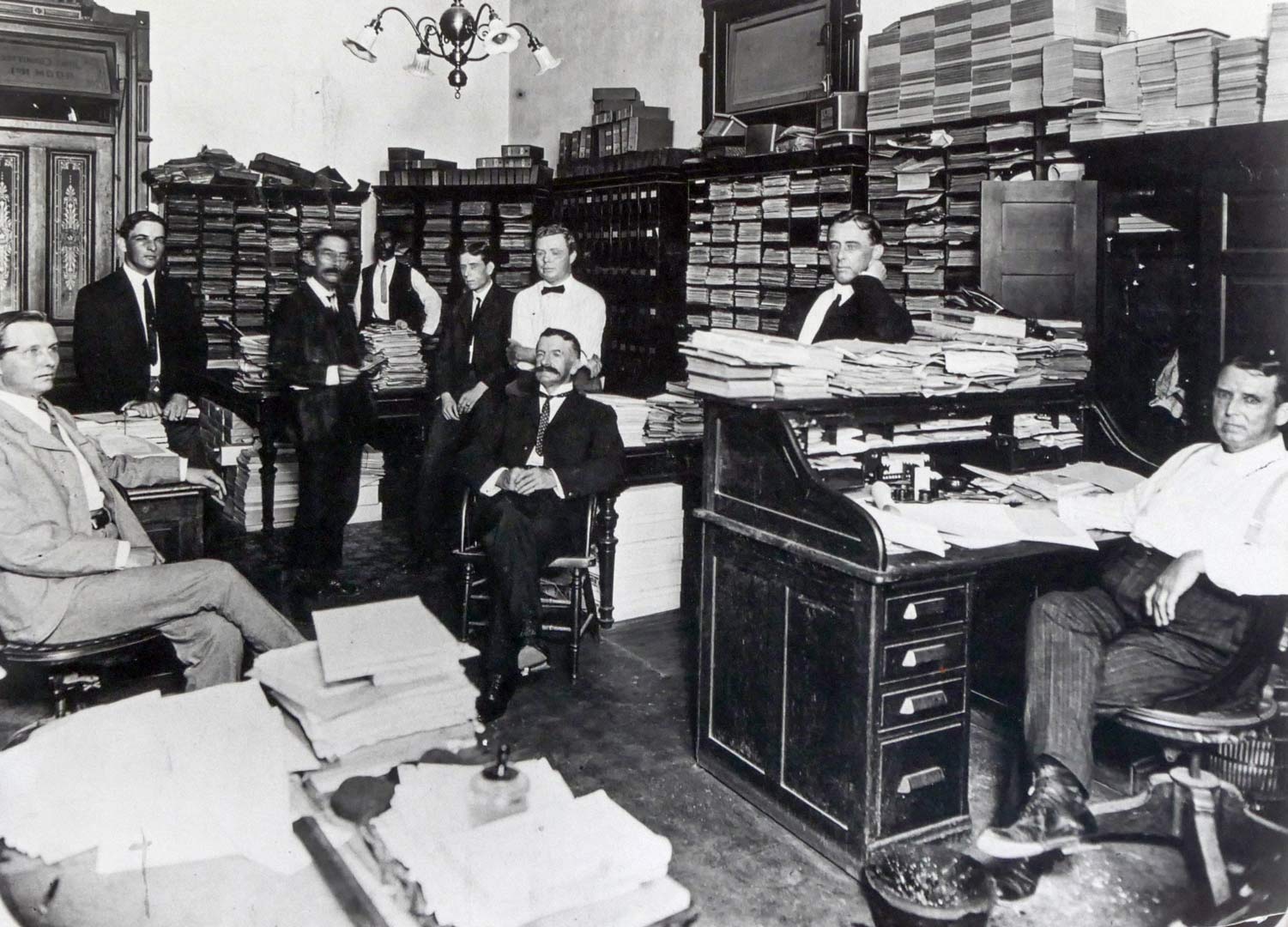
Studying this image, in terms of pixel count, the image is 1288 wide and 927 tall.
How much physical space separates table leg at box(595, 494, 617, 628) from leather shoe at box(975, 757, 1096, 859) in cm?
207

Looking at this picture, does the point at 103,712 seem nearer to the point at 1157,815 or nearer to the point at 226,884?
the point at 226,884

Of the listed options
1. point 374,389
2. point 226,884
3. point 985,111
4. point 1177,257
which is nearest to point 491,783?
point 226,884

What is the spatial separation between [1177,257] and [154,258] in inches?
179

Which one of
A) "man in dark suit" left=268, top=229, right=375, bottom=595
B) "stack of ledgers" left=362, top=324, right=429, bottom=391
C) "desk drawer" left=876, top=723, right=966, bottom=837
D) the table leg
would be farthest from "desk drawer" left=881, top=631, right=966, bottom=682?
"stack of ledgers" left=362, top=324, right=429, bottom=391

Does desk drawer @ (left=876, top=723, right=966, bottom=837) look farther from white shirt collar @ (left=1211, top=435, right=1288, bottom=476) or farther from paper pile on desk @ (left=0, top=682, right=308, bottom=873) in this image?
paper pile on desk @ (left=0, top=682, right=308, bottom=873)

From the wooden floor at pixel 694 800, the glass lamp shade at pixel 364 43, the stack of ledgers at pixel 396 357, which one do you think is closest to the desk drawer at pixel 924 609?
the wooden floor at pixel 694 800

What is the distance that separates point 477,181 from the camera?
7.51 m

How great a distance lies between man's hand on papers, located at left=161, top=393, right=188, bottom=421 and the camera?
4898 mm

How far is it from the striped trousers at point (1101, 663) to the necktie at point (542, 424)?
2039 mm

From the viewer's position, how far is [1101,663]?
2.67m

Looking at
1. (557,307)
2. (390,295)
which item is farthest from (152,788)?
(390,295)

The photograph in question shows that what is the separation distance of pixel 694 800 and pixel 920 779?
0.69 meters

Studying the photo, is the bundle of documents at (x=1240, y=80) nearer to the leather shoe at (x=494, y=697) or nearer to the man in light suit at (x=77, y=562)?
the leather shoe at (x=494, y=697)

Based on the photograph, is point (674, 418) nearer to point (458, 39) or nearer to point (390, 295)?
point (458, 39)
